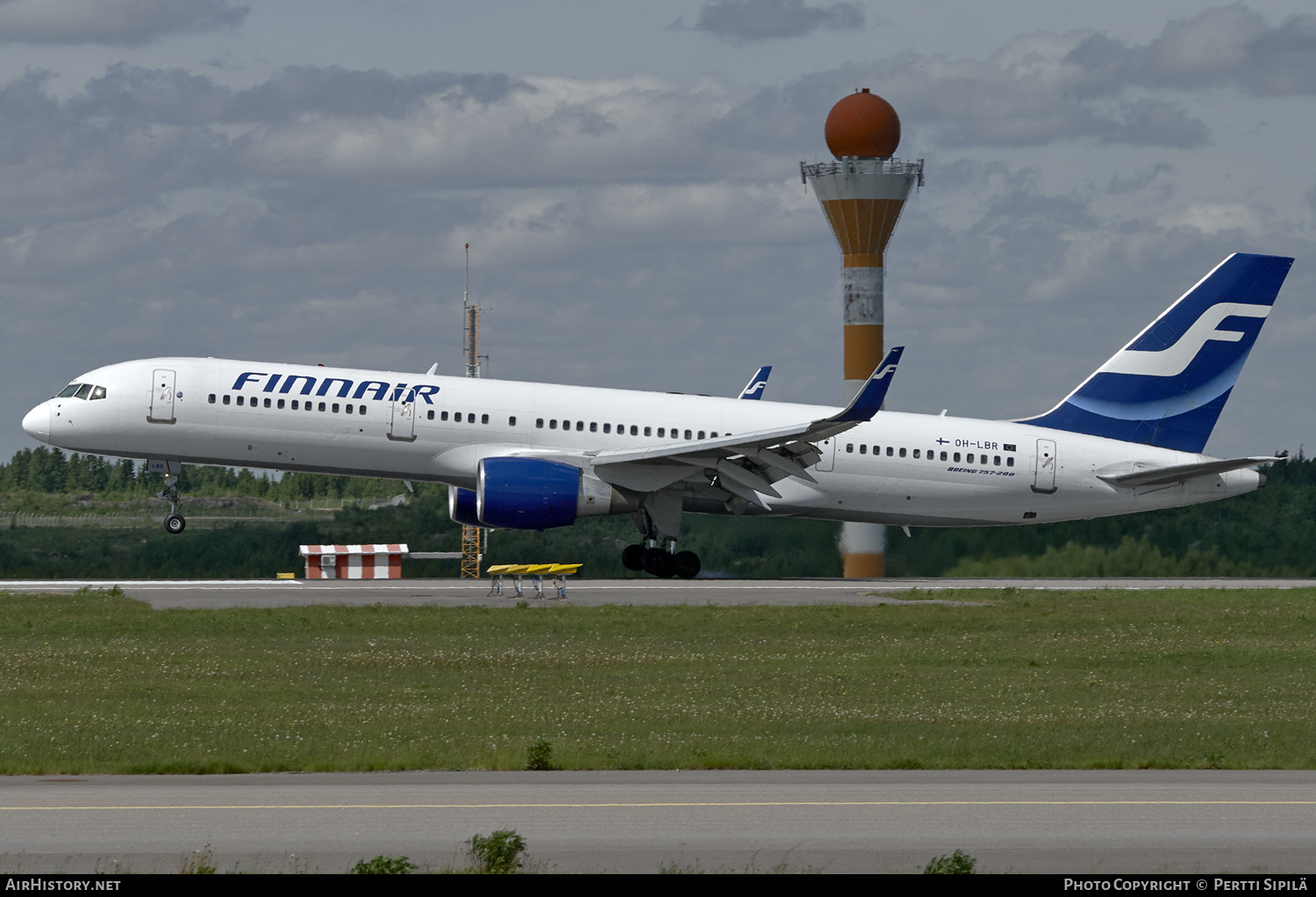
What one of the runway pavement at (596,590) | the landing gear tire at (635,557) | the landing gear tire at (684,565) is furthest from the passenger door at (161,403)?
the landing gear tire at (684,565)

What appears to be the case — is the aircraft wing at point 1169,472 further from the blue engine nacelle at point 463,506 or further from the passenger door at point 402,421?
the passenger door at point 402,421

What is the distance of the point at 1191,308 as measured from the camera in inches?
1651

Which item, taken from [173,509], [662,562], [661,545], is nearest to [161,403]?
[173,509]

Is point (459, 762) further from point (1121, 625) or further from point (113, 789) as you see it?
point (1121, 625)

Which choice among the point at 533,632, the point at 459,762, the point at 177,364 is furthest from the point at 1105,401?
the point at 459,762

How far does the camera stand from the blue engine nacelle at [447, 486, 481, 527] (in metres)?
38.2

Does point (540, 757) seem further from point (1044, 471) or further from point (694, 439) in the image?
point (1044, 471)

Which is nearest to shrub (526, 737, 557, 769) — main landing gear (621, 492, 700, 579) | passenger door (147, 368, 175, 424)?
main landing gear (621, 492, 700, 579)

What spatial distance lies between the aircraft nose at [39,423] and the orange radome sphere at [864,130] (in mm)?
35643

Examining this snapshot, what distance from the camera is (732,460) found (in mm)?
37969

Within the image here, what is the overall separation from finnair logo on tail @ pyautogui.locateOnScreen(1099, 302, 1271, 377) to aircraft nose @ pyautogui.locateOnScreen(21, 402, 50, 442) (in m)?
27.4

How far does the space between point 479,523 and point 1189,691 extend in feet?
66.2

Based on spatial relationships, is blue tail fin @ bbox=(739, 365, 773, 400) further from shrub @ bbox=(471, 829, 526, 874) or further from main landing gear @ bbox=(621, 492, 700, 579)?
shrub @ bbox=(471, 829, 526, 874)

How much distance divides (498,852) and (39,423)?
31.1 metres
